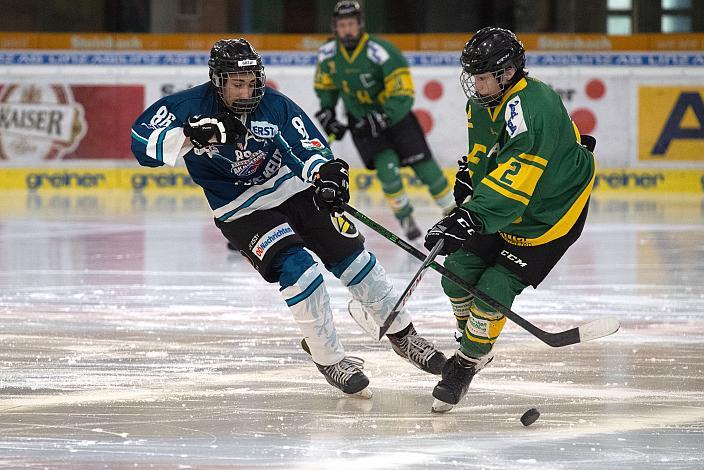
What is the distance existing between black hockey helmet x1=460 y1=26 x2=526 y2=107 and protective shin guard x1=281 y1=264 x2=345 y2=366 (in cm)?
69

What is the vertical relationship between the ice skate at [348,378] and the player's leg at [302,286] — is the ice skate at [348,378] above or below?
below

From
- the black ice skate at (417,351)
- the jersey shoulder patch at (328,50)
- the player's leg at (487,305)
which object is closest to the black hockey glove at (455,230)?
the player's leg at (487,305)

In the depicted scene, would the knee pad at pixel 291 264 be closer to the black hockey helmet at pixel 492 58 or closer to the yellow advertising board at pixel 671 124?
the black hockey helmet at pixel 492 58

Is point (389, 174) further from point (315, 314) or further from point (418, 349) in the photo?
point (315, 314)

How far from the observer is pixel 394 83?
24.5ft

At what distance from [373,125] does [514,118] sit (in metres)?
4.23

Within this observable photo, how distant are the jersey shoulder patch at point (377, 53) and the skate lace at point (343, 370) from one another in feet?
13.3

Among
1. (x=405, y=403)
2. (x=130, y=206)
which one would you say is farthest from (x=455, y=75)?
(x=405, y=403)

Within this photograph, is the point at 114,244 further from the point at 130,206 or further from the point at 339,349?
the point at 339,349

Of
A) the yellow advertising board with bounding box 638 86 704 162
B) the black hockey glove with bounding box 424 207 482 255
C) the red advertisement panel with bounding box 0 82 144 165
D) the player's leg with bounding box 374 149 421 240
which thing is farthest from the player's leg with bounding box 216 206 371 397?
the yellow advertising board with bounding box 638 86 704 162

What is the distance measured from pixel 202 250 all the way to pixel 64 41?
5.39 m

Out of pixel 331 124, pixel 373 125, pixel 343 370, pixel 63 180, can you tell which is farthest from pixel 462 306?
pixel 63 180

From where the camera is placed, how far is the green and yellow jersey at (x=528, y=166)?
10.8 feet

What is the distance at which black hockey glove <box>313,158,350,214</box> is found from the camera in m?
3.48
